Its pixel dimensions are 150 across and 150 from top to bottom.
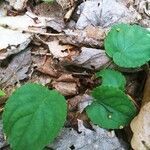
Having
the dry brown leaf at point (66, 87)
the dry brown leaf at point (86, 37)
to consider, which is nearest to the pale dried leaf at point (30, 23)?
the dry brown leaf at point (86, 37)

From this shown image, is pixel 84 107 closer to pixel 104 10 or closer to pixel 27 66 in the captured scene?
pixel 27 66

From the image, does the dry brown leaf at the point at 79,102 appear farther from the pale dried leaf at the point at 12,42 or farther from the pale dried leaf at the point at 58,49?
the pale dried leaf at the point at 12,42

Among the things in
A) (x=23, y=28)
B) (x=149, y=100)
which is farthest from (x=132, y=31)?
(x=23, y=28)

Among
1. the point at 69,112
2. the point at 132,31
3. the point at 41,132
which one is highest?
the point at 132,31

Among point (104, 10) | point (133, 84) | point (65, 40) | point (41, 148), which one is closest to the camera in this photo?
point (41, 148)

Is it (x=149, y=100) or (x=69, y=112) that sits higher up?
(x=149, y=100)

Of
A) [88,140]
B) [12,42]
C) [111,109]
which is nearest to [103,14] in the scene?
[12,42]

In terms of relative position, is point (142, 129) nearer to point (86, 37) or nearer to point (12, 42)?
point (86, 37)
